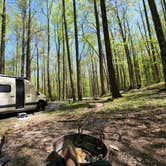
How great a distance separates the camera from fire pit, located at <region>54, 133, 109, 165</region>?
12.6 ft

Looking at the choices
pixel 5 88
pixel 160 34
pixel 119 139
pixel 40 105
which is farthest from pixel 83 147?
pixel 40 105

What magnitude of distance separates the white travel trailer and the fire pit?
667 cm

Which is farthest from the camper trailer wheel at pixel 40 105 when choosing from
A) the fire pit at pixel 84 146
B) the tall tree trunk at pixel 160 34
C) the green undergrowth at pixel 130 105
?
the fire pit at pixel 84 146

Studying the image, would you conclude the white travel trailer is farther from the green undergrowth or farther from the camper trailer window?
the green undergrowth

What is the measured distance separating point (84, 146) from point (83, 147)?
0.03 meters

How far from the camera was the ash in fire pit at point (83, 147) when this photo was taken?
3803 mm

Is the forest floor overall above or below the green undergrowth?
below

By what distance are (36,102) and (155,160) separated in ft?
32.2

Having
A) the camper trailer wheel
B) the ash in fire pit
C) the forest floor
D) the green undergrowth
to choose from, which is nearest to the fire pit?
the ash in fire pit

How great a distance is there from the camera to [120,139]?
16.0ft

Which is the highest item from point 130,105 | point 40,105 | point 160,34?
point 160,34

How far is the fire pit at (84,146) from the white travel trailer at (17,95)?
6.67 metres

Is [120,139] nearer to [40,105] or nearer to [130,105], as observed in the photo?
[130,105]

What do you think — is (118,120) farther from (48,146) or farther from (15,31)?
(15,31)
